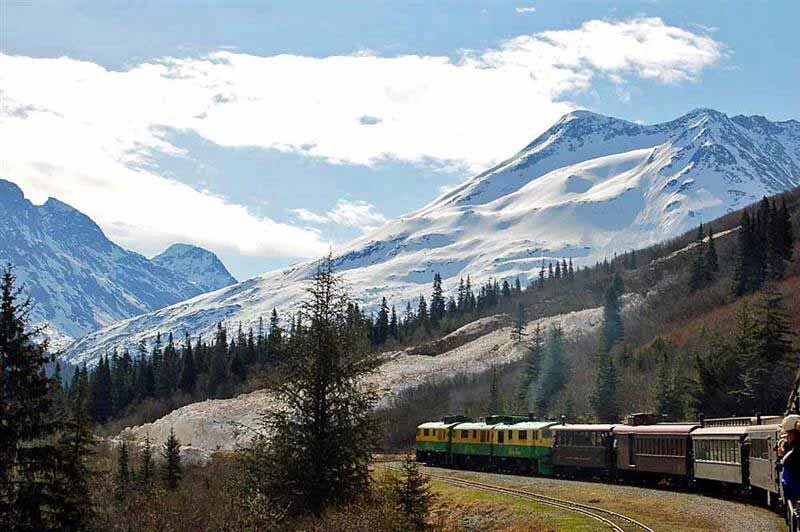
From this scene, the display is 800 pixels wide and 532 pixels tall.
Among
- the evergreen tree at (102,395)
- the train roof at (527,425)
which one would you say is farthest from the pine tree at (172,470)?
the evergreen tree at (102,395)

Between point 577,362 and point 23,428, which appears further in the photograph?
point 577,362

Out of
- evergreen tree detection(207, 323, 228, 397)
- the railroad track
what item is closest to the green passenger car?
the railroad track

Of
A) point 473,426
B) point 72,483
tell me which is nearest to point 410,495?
point 72,483

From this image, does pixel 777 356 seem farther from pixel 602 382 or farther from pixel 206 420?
pixel 206 420

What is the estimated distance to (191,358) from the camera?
16038cm

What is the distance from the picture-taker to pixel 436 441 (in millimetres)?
69125

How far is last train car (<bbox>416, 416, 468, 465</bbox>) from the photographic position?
67.6 metres

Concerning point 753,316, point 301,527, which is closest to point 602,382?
point 753,316

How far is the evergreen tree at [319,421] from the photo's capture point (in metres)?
36.2

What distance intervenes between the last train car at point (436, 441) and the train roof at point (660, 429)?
22.2m

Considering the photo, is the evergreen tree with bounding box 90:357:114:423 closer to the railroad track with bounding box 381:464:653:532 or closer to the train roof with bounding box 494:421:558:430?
the train roof with bounding box 494:421:558:430

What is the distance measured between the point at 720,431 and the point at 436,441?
34.5m

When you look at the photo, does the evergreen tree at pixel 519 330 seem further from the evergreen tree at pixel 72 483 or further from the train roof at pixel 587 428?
the evergreen tree at pixel 72 483

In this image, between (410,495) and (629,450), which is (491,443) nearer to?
(629,450)
